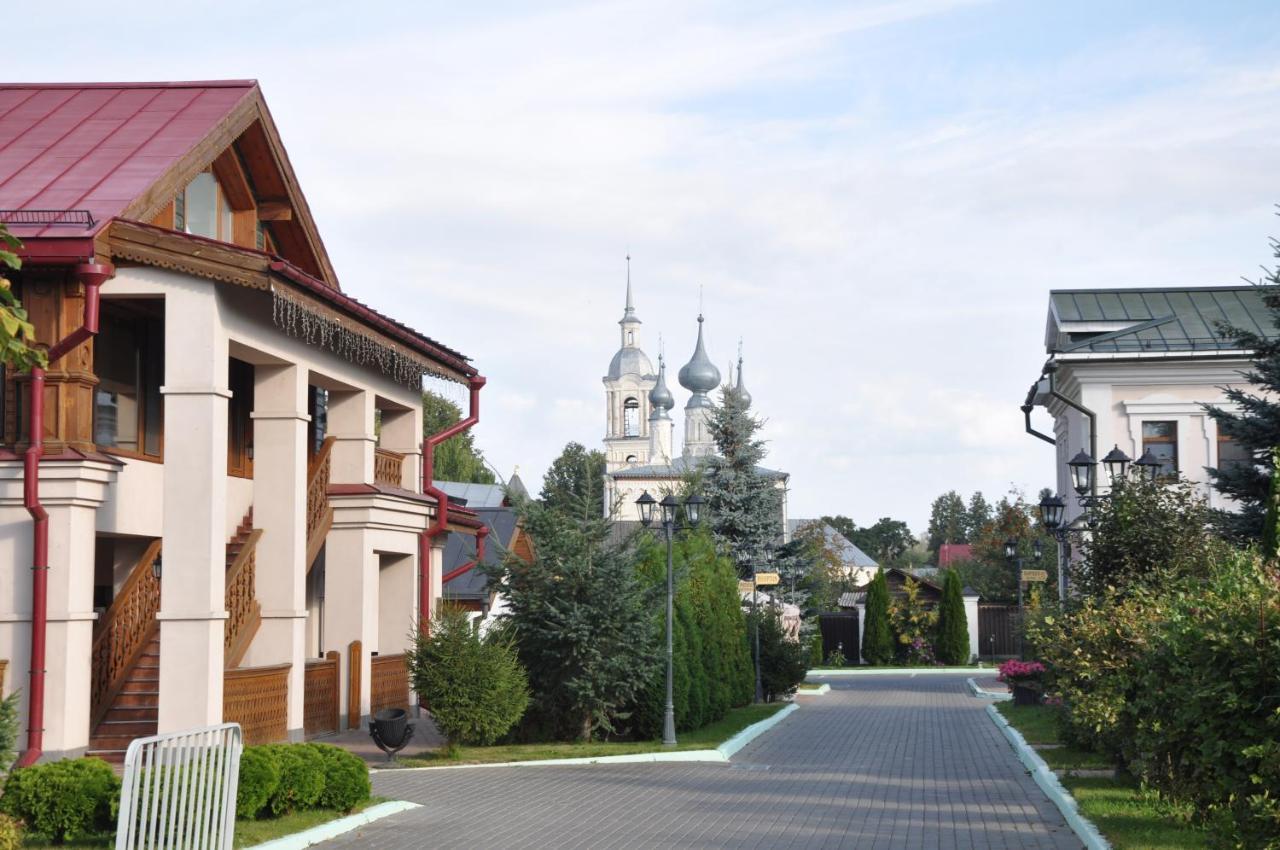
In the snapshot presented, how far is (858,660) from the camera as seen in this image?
54.7 m

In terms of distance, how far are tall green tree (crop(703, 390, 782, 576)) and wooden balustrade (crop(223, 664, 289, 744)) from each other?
72.1 feet

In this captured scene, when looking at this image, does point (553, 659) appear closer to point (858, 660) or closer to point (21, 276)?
point (21, 276)

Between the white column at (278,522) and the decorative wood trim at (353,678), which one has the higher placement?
the white column at (278,522)

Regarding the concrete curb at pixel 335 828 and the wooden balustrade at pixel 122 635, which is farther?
the wooden balustrade at pixel 122 635

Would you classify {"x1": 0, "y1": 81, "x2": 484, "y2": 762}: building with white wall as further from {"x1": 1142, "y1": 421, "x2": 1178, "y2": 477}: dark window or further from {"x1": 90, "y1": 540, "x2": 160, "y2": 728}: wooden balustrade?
{"x1": 1142, "y1": 421, "x2": 1178, "y2": 477}: dark window

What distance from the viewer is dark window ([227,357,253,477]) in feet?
69.5

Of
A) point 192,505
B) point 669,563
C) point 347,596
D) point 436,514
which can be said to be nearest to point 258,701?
point 192,505

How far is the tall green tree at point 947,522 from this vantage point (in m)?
167

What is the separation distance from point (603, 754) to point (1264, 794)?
39.2 feet

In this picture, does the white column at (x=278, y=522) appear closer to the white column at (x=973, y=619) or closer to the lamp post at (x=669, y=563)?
the lamp post at (x=669, y=563)

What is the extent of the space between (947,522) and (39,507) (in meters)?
163

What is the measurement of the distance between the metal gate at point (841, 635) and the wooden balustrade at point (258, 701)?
3771 centimetres

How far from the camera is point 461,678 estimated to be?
725 inches

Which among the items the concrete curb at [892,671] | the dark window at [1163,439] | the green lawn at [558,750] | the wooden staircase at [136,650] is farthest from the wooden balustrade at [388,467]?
the concrete curb at [892,671]
